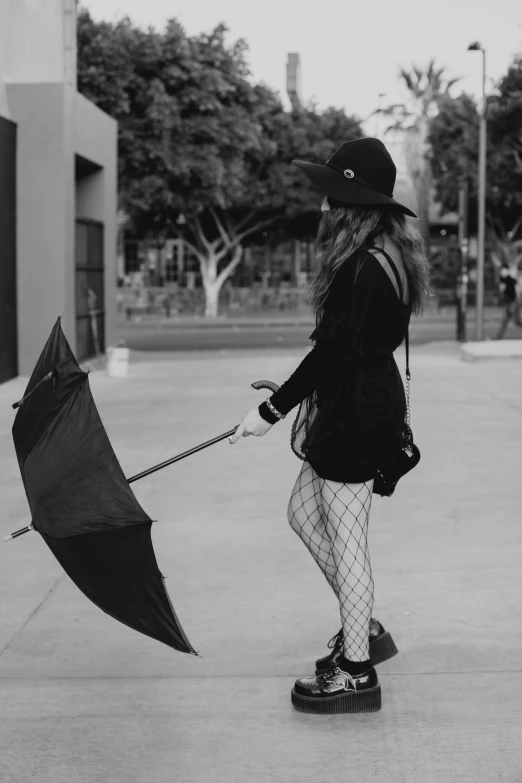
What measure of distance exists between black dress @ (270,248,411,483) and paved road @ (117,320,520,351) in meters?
22.0

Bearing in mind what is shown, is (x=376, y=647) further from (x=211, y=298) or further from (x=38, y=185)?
(x=211, y=298)

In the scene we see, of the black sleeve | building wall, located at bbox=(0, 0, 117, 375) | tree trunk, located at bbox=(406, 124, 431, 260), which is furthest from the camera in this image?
tree trunk, located at bbox=(406, 124, 431, 260)

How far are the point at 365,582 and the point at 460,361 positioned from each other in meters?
16.5

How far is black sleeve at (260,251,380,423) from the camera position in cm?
386

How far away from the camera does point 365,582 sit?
13.3 feet

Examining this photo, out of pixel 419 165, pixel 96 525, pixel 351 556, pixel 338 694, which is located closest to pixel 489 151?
pixel 419 165

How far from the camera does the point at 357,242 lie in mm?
3951

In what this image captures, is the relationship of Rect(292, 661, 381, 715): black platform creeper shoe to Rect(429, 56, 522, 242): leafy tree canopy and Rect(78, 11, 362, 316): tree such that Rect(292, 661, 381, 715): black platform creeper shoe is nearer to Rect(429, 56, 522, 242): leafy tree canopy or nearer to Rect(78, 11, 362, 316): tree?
Rect(78, 11, 362, 316): tree

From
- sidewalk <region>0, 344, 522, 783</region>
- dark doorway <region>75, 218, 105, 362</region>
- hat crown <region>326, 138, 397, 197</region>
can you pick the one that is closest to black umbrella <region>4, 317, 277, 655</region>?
sidewalk <region>0, 344, 522, 783</region>

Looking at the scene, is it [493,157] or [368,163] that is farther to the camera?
[493,157]

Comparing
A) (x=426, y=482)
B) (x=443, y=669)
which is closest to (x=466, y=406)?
(x=426, y=482)

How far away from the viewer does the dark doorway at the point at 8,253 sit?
1670cm

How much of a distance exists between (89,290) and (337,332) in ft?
54.0

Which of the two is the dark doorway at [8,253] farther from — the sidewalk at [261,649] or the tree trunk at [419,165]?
the tree trunk at [419,165]
